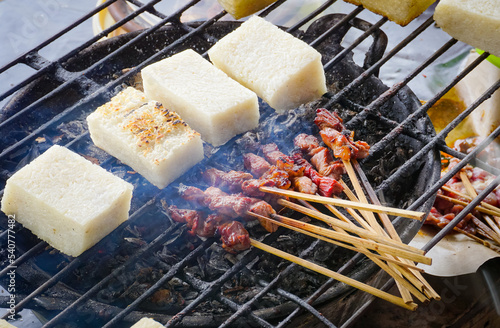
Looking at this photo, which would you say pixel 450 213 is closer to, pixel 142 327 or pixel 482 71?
pixel 482 71

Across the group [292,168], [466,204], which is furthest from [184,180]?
[466,204]

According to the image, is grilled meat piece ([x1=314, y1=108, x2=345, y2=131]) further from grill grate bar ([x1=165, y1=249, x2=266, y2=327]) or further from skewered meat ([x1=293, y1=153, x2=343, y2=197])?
grill grate bar ([x1=165, y1=249, x2=266, y2=327])

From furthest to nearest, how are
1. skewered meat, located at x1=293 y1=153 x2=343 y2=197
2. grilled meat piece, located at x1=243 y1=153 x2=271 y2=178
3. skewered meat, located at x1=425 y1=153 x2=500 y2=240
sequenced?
skewered meat, located at x1=425 y1=153 x2=500 y2=240 < grilled meat piece, located at x1=243 y1=153 x2=271 y2=178 < skewered meat, located at x1=293 y1=153 x2=343 y2=197

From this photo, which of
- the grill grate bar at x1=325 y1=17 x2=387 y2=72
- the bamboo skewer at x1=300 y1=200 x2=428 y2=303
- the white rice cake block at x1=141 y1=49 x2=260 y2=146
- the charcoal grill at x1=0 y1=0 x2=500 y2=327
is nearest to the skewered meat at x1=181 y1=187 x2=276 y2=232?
the charcoal grill at x1=0 y1=0 x2=500 y2=327

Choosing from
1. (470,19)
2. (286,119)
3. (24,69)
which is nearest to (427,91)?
(470,19)

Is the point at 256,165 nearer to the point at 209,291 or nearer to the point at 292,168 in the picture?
the point at 292,168

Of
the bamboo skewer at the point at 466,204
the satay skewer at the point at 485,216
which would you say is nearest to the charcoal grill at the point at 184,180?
the bamboo skewer at the point at 466,204

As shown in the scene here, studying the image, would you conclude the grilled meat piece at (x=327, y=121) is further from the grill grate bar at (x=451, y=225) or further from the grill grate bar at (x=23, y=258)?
the grill grate bar at (x=23, y=258)
